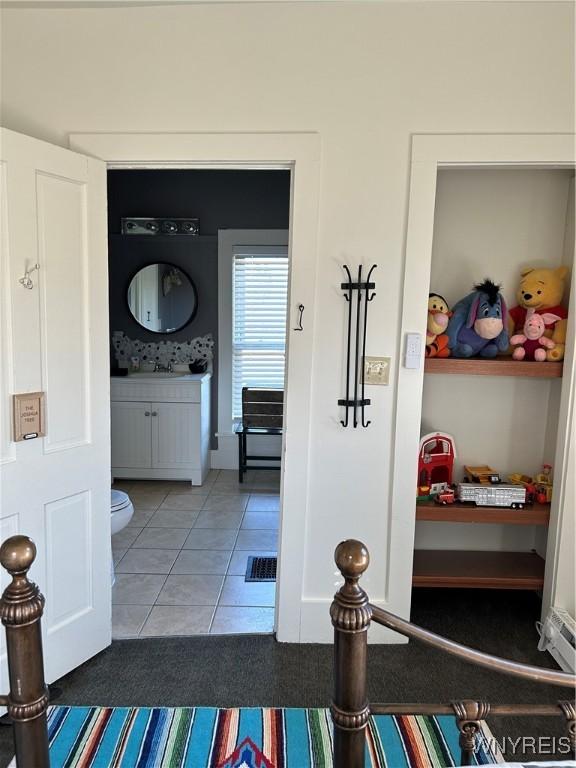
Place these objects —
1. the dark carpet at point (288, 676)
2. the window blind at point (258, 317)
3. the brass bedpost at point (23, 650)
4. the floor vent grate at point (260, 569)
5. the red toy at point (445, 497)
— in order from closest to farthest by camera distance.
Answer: the brass bedpost at point (23, 650)
the dark carpet at point (288, 676)
the red toy at point (445, 497)
the floor vent grate at point (260, 569)
the window blind at point (258, 317)

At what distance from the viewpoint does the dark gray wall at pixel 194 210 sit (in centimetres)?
472

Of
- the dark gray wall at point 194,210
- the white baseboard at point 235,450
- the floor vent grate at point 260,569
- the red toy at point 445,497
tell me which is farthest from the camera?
the white baseboard at point 235,450

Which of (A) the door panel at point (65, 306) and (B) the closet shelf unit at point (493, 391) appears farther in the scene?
(B) the closet shelf unit at point (493, 391)

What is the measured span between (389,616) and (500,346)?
1873mm

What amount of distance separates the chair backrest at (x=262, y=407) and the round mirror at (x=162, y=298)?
38.7 inches

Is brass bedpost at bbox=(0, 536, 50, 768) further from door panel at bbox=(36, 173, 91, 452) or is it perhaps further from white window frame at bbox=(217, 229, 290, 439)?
white window frame at bbox=(217, 229, 290, 439)

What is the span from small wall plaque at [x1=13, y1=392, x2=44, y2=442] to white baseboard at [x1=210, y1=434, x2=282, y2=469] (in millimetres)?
3016

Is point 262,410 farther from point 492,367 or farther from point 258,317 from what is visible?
point 492,367

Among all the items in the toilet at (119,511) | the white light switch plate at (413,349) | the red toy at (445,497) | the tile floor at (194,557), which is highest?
the white light switch plate at (413,349)

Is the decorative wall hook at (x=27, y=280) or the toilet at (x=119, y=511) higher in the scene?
the decorative wall hook at (x=27, y=280)

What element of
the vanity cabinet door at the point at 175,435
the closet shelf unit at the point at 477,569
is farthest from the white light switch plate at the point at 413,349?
the vanity cabinet door at the point at 175,435

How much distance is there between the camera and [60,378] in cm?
214

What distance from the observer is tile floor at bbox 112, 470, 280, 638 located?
8.71 ft

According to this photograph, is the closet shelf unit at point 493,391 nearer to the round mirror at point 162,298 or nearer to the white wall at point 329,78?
the white wall at point 329,78
